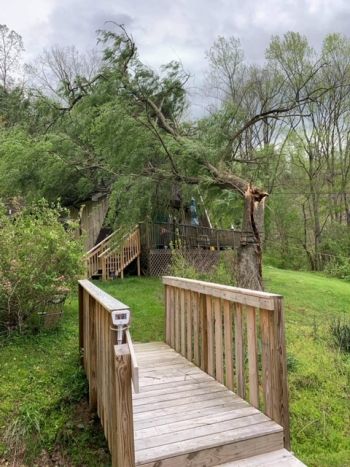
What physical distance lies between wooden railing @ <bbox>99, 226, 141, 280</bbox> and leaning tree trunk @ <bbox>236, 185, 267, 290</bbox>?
5105mm

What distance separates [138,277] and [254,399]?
378 inches

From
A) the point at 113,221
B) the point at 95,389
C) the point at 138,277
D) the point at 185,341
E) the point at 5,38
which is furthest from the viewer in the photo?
the point at 5,38

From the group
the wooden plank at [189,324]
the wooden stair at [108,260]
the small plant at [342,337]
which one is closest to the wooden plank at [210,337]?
the wooden plank at [189,324]

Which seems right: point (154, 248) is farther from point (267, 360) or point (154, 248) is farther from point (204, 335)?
point (267, 360)

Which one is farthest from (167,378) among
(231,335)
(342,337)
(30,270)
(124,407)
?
(342,337)

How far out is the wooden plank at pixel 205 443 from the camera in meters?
2.18

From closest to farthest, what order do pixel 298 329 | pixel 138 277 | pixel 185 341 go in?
pixel 185 341 < pixel 298 329 < pixel 138 277

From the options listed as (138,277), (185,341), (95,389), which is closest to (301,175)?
(138,277)

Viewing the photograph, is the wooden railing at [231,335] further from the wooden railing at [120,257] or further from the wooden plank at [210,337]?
the wooden railing at [120,257]

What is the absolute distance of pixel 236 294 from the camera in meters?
2.96

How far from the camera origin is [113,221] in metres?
9.27

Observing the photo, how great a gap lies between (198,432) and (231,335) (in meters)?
0.89

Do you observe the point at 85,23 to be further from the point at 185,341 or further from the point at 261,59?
the point at 261,59

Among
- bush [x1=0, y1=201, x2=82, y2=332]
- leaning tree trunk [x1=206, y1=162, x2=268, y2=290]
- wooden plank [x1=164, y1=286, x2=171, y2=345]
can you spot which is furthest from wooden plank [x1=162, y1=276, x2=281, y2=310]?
leaning tree trunk [x1=206, y1=162, x2=268, y2=290]
